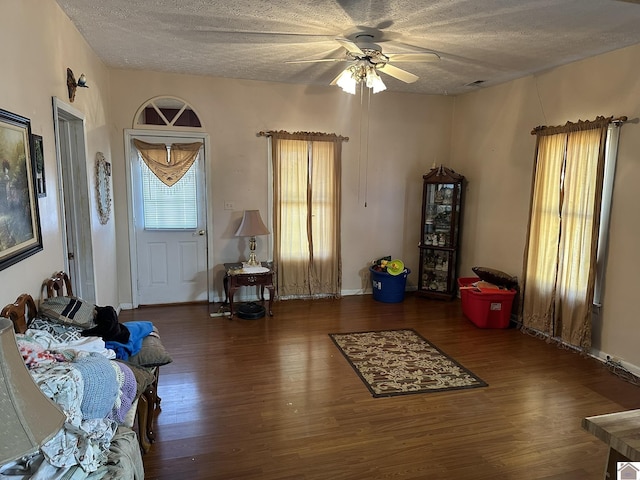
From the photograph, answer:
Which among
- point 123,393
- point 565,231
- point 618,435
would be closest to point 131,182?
point 123,393

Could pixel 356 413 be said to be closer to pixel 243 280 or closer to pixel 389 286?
pixel 243 280

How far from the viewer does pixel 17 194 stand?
2.16 meters

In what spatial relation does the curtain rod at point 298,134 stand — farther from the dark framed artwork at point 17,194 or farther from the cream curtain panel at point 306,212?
the dark framed artwork at point 17,194

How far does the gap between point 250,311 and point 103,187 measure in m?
2.05

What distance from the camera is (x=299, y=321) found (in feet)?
15.6

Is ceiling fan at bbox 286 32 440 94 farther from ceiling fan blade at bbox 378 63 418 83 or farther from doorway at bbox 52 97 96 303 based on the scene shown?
doorway at bbox 52 97 96 303

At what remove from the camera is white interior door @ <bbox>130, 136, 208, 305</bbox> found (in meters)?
5.00

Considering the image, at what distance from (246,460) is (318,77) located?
408cm

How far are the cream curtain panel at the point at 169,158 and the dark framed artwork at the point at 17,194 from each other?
2.57 meters

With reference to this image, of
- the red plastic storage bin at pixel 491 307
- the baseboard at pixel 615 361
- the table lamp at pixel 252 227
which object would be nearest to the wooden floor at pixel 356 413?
the baseboard at pixel 615 361

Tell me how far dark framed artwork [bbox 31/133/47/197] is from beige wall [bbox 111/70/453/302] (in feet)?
7.66

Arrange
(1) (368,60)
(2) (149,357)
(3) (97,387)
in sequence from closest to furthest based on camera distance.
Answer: (3) (97,387)
(2) (149,357)
(1) (368,60)

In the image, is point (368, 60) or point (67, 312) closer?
point (67, 312)

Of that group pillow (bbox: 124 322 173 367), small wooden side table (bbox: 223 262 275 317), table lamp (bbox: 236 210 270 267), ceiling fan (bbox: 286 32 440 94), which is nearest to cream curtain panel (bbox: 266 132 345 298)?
table lamp (bbox: 236 210 270 267)
